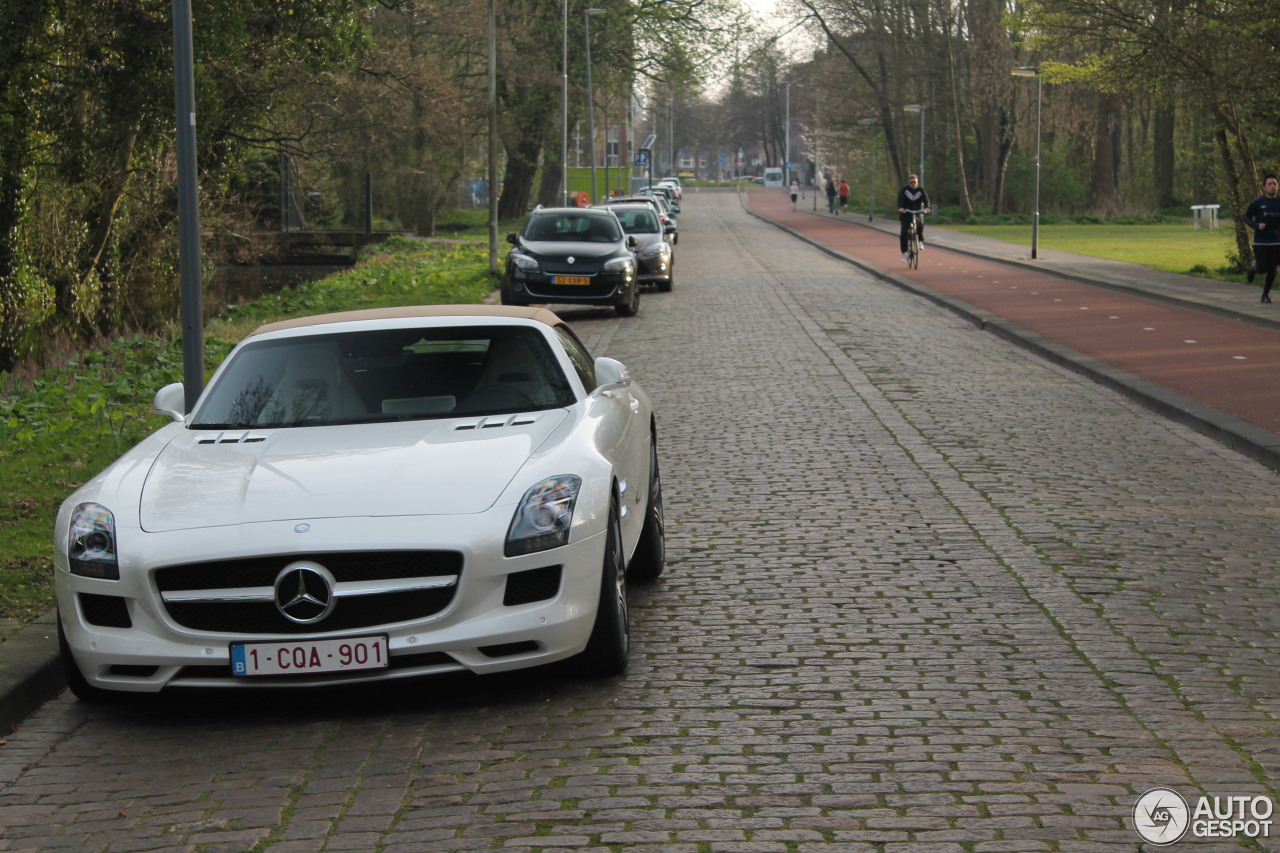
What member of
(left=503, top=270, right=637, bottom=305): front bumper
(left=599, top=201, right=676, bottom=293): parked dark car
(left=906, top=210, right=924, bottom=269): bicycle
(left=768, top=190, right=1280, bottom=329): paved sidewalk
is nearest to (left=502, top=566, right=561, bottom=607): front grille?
(left=768, top=190, right=1280, bottom=329): paved sidewalk

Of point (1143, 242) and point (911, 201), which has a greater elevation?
point (911, 201)

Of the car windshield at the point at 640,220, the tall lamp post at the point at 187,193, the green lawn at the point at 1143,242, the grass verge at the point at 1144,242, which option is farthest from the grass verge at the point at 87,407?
the green lawn at the point at 1143,242

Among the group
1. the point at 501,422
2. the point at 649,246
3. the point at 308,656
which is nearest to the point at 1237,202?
the point at 649,246

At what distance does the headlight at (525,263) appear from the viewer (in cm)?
2250

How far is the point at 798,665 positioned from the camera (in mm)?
5621

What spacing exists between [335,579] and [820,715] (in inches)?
64.3

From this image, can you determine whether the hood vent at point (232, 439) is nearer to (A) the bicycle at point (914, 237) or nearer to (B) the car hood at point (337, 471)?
(B) the car hood at point (337, 471)

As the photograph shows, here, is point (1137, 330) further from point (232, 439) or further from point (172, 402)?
point (232, 439)

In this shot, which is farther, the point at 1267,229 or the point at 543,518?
the point at 1267,229

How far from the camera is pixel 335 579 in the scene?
4.98 m

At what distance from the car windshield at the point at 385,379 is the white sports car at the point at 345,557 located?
24 centimetres

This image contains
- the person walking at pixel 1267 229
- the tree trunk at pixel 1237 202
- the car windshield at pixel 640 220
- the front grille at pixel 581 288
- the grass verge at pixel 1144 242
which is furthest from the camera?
the grass verge at pixel 1144 242

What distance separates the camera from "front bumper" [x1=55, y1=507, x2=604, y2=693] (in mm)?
4953

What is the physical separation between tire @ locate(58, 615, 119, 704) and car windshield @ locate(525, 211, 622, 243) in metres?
18.3
